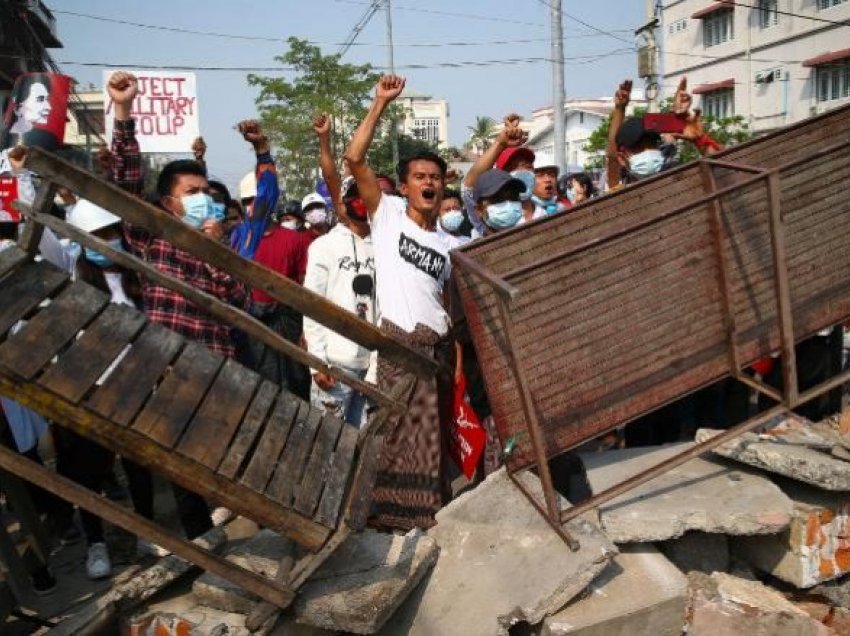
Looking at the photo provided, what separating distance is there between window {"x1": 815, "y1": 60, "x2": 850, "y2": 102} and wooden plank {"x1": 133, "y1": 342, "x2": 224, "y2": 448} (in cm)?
2914

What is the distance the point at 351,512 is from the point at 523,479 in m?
1.10

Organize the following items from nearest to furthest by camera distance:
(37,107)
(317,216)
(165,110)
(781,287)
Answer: (781,287)
(37,107)
(317,216)
(165,110)

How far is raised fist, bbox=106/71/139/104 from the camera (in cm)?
301

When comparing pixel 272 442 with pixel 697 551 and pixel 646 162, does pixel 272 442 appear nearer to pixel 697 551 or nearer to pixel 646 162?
pixel 697 551

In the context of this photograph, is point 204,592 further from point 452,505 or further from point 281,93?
point 281,93

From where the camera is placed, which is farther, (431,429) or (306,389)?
(306,389)

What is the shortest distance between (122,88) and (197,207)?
0.60m

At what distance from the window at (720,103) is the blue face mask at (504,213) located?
30.6 m

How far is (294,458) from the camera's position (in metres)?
2.29

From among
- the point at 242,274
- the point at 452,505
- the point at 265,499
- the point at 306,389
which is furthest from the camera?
the point at 306,389

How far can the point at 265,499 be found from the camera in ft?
6.40

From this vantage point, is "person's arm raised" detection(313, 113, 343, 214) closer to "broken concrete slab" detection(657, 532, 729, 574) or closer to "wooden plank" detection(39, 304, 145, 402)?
"wooden plank" detection(39, 304, 145, 402)

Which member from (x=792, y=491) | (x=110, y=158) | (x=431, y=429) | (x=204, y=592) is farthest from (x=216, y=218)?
(x=792, y=491)

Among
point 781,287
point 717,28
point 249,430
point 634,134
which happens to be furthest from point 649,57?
point 717,28
